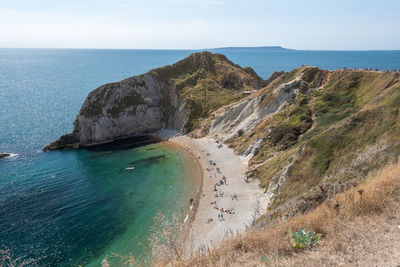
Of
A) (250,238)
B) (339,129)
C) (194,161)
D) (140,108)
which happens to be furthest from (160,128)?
(250,238)

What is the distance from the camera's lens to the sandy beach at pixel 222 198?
109 feet

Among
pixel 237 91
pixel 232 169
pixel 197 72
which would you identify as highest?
pixel 197 72

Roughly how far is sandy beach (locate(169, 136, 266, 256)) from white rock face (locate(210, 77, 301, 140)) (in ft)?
27.8

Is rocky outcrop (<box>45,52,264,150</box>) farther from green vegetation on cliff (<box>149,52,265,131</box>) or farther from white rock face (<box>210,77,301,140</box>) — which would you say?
white rock face (<box>210,77,301,140</box>)

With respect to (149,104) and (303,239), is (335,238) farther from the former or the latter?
(149,104)

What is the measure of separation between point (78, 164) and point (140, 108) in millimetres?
29755

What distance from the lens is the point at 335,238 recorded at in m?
6.96

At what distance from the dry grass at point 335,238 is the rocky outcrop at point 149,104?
70678mm

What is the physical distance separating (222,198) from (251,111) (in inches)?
1367

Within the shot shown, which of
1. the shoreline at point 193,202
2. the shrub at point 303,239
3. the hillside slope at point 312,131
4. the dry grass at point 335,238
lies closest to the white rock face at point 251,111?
the hillside slope at point 312,131

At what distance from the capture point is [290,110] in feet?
188

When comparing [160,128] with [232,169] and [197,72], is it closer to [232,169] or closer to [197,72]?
[197,72]

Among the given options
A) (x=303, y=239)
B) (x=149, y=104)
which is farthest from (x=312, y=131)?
(x=149, y=104)

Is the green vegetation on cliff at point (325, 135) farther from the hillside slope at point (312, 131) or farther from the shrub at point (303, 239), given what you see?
the shrub at point (303, 239)
